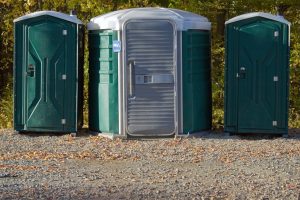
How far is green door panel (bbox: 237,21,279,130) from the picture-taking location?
12.1 meters

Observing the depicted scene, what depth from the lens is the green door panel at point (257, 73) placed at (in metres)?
12.1

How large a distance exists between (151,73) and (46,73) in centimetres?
169

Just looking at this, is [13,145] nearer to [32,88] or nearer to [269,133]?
[32,88]

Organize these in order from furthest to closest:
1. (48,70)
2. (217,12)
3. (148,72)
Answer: (217,12) → (48,70) → (148,72)

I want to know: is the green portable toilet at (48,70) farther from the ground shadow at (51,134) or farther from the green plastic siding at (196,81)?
the green plastic siding at (196,81)

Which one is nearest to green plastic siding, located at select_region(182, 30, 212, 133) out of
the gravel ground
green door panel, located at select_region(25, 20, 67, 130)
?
the gravel ground

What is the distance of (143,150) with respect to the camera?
11.2 m

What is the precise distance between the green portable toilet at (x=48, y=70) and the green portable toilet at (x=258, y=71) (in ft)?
8.10

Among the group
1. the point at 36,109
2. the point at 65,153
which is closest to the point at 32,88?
the point at 36,109

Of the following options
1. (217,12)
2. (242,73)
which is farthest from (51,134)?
(217,12)

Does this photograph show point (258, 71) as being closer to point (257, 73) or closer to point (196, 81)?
point (257, 73)

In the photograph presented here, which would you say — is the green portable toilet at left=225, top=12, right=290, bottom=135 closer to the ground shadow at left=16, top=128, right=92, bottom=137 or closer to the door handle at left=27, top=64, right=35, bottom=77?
the ground shadow at left=16, top=128, right=92, bottom=137

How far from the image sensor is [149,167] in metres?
9.77

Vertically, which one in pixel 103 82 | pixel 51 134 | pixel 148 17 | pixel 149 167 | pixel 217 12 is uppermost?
pixel 217 12
